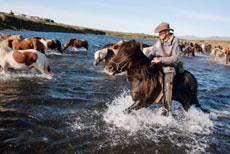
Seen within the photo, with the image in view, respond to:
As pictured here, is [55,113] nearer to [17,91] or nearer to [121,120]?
[121,120]

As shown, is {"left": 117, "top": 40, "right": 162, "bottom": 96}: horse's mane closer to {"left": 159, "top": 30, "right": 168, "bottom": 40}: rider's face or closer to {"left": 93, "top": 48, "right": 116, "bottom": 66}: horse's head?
{"left": 159, "top": 30, "right": 168, "bottom": 40}: rider's face

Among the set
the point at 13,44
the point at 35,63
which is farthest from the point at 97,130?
the point at 13,44

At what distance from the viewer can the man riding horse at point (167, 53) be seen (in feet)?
17.0

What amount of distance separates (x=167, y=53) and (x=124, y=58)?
1160 millimetres

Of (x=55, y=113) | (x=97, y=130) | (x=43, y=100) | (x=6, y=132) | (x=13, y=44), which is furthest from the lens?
(x=13, y=44)

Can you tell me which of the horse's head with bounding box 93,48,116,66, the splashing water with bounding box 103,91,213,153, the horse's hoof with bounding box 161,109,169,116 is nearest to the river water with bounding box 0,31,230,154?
the splashing water with bounding box 103,91,213,153

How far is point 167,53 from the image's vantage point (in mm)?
5309

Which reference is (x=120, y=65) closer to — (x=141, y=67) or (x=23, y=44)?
(x=141, y=67)

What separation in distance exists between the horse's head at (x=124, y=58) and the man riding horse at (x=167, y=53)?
591 mm

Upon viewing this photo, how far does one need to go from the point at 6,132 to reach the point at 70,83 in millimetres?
5324

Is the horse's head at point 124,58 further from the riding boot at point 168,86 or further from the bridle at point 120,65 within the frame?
the riding boot at point 168,86

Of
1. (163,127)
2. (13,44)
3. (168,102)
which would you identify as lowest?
(163,127)

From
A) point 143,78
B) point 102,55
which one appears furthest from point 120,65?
point 102,55

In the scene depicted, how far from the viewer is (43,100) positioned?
23.6ft
